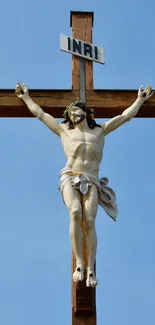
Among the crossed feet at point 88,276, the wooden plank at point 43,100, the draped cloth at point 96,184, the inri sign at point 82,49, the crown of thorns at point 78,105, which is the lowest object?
the crossed feet at point 88,276

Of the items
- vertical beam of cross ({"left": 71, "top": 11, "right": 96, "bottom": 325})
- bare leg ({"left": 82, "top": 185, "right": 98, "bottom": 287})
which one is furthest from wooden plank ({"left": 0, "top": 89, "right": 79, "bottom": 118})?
bare leg ({"left": 82, "top": 185, "right": 98, "bottom": 287})

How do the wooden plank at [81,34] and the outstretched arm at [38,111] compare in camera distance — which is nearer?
the outstretched arm at [38,111]

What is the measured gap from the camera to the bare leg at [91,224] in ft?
23.0

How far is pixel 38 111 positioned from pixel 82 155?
66 cm

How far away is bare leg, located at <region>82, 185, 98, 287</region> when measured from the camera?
23.0ft

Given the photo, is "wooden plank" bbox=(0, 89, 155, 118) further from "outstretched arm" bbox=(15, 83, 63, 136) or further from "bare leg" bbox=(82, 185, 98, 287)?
"bare leg" bbox=(82, 185, 98, 287)

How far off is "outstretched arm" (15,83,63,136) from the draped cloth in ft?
1.53

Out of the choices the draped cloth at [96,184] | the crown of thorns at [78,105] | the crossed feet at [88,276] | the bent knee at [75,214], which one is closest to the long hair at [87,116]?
the crown of thorns at [78,105]

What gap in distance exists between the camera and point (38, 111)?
25.5ft

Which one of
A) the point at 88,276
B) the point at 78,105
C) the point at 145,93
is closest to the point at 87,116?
the point at 78,105

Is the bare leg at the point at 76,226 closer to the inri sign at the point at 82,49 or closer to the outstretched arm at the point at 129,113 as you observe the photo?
the outstretched arm at the point at 129,113

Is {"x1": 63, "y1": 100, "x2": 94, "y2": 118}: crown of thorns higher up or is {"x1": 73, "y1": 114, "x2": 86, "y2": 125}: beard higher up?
{"x1": 63, "y1": 100, "x2": 94, "y2": 118}: crown of thorns

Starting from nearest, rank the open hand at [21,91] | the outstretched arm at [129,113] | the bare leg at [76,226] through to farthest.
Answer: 1. the bare leg at [76,226]
2. the outstretched arm at [129,113]
3. the open hand at [21,91]

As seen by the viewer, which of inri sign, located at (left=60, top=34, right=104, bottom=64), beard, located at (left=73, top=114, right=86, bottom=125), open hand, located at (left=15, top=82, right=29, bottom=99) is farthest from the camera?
inri sign, located at (left=60, top=34, right=104, bottom=64)
